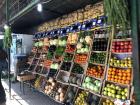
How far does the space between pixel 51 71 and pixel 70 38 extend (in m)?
1.71

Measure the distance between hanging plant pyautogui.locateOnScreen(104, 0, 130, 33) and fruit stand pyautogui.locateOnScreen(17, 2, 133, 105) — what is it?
190cm

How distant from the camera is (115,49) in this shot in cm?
623

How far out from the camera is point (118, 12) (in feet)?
8.86

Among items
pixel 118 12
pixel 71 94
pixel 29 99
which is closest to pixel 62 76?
pixel 71 94

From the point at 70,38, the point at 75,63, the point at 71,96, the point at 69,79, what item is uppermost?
the point at 70,38

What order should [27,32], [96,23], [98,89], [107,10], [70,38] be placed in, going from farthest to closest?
[27,32], [70,38], [96,23], [98,89], [107,10]

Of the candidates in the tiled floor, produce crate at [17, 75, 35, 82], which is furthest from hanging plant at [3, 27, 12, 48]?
the tiled floor

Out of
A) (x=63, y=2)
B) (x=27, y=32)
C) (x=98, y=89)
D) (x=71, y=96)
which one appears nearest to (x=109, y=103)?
(x=98, y=89)

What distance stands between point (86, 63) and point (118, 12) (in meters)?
4.55

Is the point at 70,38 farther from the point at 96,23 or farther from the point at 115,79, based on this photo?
the point at 115,79

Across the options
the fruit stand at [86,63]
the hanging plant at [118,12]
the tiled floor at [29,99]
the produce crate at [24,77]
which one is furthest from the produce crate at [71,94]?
the hanging plant at [118,12]

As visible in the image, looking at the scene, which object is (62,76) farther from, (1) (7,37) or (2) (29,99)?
(1) (7,37)

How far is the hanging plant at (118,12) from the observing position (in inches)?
102

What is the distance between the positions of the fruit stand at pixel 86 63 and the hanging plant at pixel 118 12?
6.22ft
